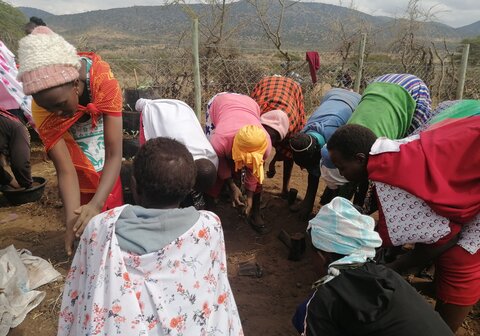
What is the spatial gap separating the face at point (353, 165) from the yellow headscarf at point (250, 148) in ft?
2.56

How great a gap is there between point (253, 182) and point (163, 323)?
194 cm

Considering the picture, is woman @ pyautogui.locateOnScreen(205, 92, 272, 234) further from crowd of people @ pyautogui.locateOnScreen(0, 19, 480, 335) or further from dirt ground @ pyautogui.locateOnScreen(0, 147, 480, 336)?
dirt ground @ pyautogui.locateOnScreen(0, 147, 480, 336)

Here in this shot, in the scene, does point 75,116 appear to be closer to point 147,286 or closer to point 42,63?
point 42,63

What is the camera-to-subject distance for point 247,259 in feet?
11.0

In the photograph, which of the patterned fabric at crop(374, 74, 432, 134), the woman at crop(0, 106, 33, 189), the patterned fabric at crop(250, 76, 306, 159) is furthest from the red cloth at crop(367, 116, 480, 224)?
the woman at crop(0, 106, 33, 189)

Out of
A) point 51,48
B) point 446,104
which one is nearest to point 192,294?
point 51,48

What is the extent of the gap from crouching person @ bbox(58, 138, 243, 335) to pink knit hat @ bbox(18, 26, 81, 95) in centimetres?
64

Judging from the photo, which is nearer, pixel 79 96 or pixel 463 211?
pixel 463 211

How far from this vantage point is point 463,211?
1962 millimetres

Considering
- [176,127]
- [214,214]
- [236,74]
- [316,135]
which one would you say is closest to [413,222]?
[214,214]

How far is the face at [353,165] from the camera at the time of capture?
2.24 metres

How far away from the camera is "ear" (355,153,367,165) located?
7.31 ft

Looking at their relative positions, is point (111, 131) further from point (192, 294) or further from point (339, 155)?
point (339, 155)

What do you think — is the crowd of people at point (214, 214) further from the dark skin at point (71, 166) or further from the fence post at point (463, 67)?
the fence post at point (463, 67)
